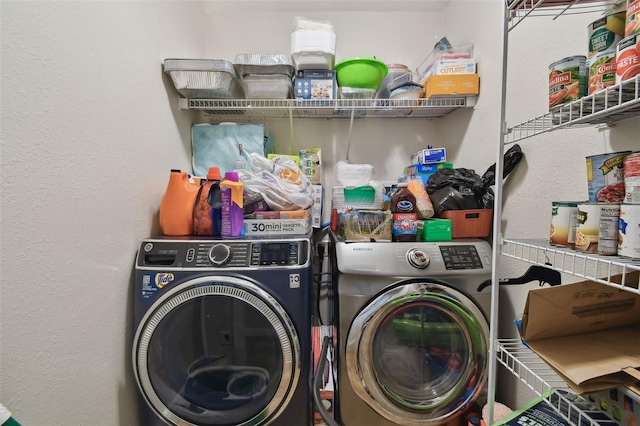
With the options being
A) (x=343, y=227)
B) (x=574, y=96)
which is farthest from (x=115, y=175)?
(x=574, y=96)

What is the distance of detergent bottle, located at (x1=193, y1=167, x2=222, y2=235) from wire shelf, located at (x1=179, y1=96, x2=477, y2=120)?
1.87 ft

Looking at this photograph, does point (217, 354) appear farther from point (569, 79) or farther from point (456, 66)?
point (456, 66)

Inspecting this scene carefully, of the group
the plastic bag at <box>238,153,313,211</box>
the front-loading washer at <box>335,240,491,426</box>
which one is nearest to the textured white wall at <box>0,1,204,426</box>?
the plastic bag at <box>238,153,313,211</box>

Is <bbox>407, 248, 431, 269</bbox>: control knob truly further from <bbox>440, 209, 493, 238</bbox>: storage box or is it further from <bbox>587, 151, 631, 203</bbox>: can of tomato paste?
<bbox>587, 151, 631, 203</bbox>: can of tomato paste

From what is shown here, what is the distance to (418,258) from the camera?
1206mm

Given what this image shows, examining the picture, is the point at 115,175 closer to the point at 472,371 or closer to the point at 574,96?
the point at 574,96

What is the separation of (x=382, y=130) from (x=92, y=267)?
1746 mm

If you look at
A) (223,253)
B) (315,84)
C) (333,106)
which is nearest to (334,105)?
(333,106)

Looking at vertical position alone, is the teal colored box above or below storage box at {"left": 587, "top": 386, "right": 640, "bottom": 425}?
above

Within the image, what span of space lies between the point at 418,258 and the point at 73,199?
1.23 metres

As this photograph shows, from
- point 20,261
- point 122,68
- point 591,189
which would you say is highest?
point 122,68

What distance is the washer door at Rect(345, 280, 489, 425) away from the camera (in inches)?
45.9

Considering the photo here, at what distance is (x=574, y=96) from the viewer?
0.67m

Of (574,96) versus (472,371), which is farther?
(472,371)
